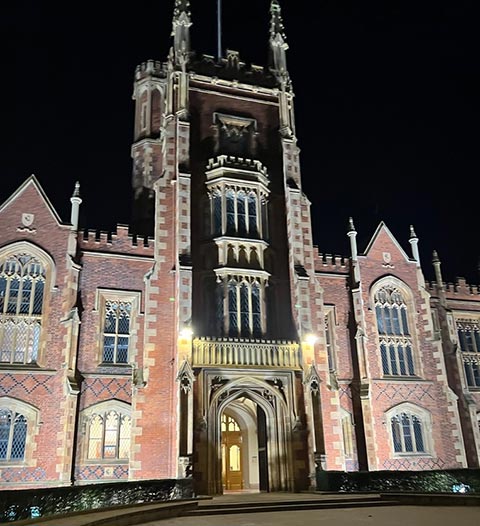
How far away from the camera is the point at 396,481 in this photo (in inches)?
793

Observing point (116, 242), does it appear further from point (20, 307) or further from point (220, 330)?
point (220, 330)

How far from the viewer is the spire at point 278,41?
105 ft

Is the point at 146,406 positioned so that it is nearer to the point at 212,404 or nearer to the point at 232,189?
the point at 212,404

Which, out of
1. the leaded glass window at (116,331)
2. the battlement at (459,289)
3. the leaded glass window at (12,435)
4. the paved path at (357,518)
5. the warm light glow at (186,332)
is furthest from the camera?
the battlement at (459,289)

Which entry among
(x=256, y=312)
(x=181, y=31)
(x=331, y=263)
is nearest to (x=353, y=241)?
(x=331, y=263)

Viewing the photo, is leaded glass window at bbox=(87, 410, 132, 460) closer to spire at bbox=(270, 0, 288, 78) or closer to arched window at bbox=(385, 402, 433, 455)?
arched window at bbox=(385, 402, 433, 455)

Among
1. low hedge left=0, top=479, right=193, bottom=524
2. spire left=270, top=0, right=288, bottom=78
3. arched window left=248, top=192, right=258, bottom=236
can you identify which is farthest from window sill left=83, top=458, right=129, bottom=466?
spire left=270, top=0, right=288, bottom=78

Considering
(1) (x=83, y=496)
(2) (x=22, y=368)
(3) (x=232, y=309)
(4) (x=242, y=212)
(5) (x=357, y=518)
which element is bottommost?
(5) (x=357, y=518)

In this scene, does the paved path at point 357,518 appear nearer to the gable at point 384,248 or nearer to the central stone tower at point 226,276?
the central stone tower at point 226,276

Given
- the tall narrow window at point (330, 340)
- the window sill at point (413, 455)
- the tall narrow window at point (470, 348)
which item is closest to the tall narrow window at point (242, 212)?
the tall narrow window at point (330, 340)

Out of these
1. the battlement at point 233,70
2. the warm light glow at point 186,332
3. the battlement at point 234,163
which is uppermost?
the battlement at point 233,70

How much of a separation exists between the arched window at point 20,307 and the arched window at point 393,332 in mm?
18004

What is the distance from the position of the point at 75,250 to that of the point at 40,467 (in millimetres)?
9563

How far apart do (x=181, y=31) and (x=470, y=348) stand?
2550 cm
